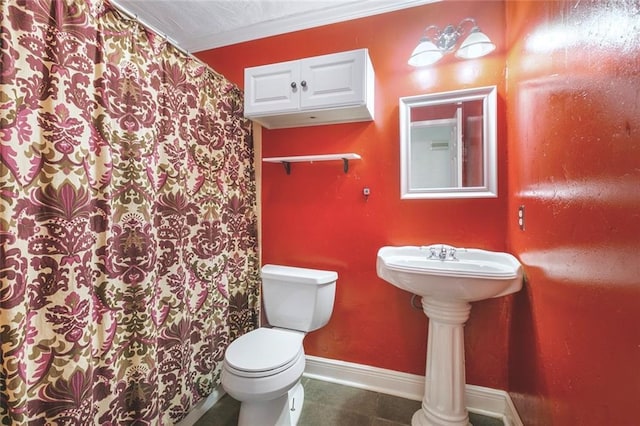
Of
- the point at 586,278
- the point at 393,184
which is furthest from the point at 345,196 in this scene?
the point at 586,278

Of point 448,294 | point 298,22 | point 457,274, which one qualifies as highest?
point 298,22

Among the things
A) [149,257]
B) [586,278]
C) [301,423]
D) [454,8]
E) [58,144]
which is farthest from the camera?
[454,8]

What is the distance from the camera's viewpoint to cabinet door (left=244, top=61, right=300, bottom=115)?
161 cm

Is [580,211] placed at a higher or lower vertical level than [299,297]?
higher

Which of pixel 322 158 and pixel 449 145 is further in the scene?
pixel 322 158

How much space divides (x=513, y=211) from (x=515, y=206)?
4 cm

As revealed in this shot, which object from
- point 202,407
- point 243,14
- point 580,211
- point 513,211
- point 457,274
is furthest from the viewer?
point 243,14

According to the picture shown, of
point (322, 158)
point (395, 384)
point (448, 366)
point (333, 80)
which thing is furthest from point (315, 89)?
point (395, 384)

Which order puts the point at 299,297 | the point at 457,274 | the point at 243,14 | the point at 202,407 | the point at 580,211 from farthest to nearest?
the point at 243,14, the point at 299,297, the point at 202,407, the point at 457,274, the point at 580,211

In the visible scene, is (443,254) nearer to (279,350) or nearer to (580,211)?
(580,211)

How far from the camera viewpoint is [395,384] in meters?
1.67

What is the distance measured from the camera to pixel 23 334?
77 cm

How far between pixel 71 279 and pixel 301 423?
127cm

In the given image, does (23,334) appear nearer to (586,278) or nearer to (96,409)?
(96,409)
